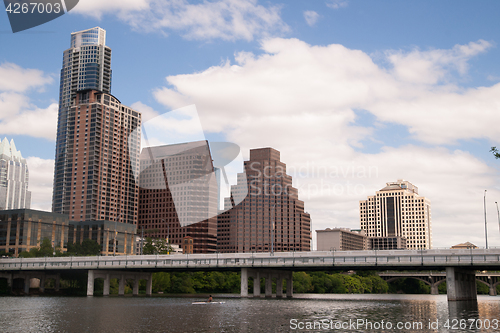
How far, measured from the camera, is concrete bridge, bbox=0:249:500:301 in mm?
93375

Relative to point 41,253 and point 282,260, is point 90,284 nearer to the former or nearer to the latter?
point 282,260

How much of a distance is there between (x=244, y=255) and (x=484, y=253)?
152 ft

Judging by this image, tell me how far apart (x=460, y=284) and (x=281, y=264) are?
3392 centimetres

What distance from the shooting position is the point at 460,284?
322ft

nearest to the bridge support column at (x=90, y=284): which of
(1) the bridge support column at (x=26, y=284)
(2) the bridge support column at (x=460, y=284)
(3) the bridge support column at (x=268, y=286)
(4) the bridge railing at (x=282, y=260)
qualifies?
(4) the bridge railing at (x=282, y=260)

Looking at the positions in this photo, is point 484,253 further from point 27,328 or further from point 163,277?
point 163,277

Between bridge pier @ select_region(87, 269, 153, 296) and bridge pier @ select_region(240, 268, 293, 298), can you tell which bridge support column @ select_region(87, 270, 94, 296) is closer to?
bridge pier @ select_region(87, 269, 153, 296)

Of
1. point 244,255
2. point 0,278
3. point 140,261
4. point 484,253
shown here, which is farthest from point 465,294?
point 0,278

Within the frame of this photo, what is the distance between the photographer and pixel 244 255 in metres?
111

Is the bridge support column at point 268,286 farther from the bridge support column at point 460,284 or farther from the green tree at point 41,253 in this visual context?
the green tree at point 41,253

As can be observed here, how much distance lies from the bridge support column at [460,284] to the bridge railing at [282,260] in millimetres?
3137

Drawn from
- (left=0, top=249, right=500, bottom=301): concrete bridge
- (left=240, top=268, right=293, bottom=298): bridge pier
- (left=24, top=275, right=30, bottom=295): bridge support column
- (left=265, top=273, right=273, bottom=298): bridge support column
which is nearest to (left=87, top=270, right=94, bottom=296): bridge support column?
(left=0, top=249, right=500, bottom=301): concrete bridge

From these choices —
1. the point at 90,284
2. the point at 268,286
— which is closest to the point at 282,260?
the point at 268,286

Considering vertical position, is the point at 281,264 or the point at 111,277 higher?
the point at 281,264
